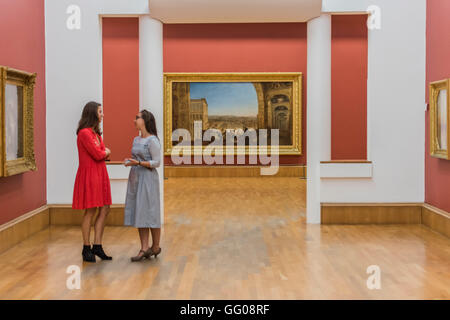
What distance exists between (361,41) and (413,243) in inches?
465

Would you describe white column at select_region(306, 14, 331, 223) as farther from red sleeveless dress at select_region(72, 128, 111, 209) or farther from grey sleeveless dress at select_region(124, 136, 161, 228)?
red sleeveless dress at select_region(72, 128, 111, 209)

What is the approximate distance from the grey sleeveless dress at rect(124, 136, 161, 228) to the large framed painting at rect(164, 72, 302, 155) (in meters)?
12.8

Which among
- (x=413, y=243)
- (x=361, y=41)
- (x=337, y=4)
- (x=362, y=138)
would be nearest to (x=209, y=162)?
(x=362, y=138)

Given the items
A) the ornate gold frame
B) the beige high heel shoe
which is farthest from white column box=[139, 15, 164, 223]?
the beige high heel shoe

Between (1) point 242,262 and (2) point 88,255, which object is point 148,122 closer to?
(2) point 88,255

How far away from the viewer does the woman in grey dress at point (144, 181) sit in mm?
7270

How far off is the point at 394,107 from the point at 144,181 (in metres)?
→ 5.46

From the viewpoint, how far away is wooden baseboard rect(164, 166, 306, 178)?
1990cm

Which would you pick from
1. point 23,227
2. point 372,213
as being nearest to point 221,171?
point 372,213

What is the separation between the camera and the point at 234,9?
10.3 meters

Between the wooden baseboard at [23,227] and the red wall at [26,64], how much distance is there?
103mm

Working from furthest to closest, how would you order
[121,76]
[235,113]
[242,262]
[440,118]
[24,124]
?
[235,113]
[121,76]
[440,118]
[24,124]
[242,262]

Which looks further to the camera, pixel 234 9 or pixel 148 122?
pixel 234 9

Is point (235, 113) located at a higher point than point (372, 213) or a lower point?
higher
